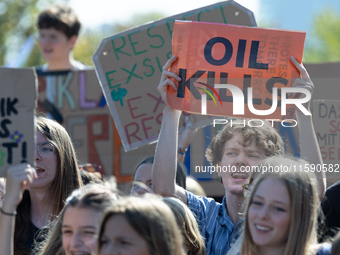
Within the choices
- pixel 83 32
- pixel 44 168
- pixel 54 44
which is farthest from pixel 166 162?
pixel 83 32

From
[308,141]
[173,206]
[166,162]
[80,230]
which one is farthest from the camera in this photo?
[166,162]

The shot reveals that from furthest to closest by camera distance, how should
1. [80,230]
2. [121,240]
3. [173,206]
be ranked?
[173,206] → [80,230] → [121,240]

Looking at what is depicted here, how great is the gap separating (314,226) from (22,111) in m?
1.37

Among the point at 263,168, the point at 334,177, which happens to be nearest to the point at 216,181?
the point at 334,177

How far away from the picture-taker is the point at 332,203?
252 centimetres

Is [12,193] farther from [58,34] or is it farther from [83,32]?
[83,32]

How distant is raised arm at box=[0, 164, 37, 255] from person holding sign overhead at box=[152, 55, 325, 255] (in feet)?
2.51

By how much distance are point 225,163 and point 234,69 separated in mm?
521

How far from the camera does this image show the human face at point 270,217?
2.09 meters

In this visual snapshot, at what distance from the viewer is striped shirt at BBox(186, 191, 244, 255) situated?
2.66 metres

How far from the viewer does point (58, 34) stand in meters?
5.55

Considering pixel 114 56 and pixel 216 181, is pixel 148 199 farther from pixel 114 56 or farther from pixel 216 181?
pixel 216 181

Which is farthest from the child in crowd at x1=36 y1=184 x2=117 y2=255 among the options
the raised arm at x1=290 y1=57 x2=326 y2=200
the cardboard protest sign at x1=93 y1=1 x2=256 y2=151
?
the cardboard protest sign at x1=93 y1=1 x2=256 y2=151

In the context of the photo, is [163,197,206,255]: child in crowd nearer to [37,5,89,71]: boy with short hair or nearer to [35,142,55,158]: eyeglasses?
[35,142,55,158]: eyeglasses
